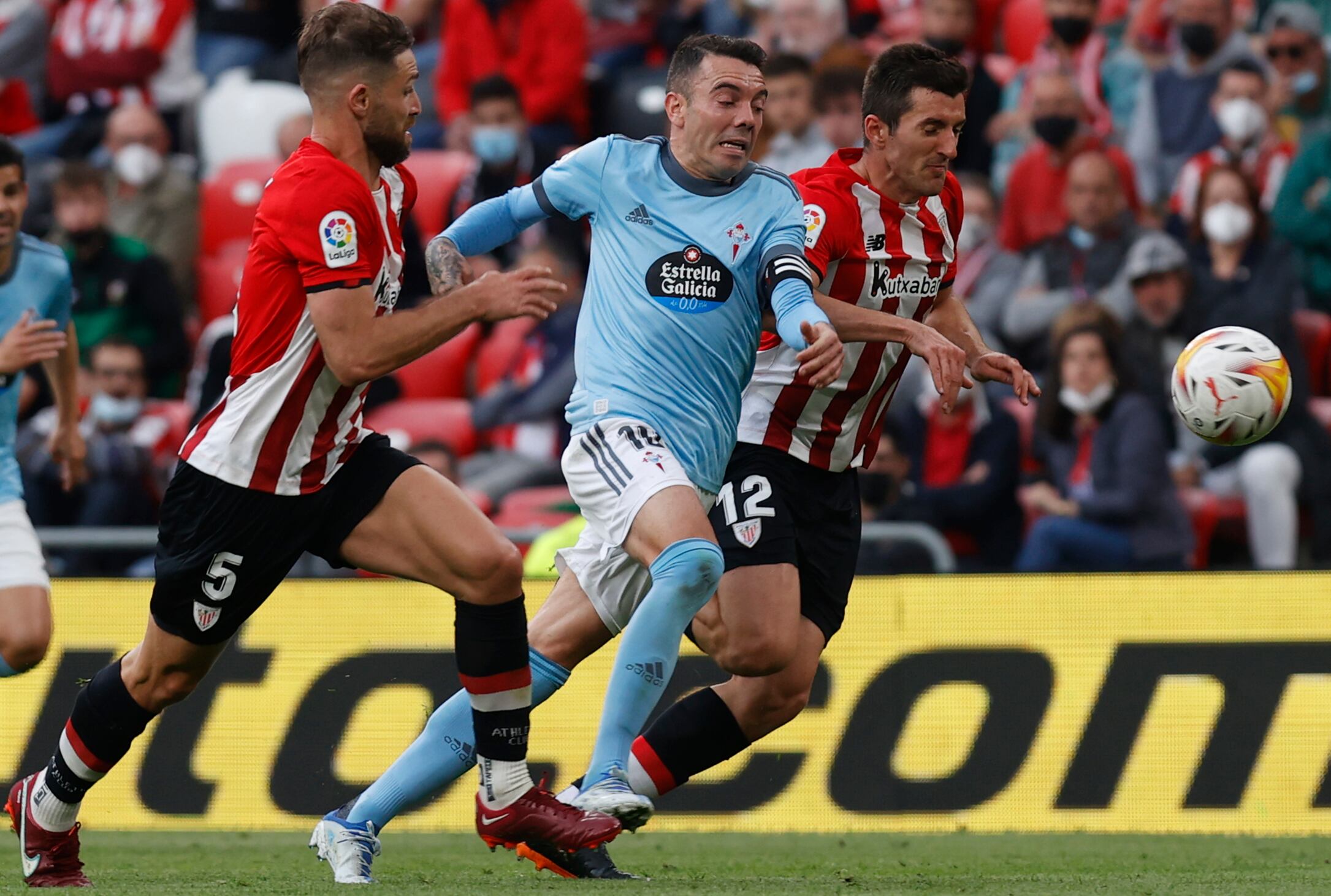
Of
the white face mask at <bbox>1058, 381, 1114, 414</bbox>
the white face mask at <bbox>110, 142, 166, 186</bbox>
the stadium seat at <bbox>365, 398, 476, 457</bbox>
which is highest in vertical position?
the white face mask at <bbox>1058, 381, 1114, 414</bbox>

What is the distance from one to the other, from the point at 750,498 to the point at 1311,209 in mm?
6033

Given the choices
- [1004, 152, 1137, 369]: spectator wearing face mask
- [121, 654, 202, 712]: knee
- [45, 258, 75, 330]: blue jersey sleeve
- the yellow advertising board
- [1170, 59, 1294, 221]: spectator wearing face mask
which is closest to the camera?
[121, 654, 202, 712]: knee

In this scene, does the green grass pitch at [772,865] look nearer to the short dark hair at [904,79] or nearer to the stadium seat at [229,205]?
the short dark hair at [904,79]

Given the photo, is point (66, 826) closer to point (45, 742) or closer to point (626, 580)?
point (626, 580)

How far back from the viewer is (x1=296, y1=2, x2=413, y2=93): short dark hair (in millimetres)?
5438

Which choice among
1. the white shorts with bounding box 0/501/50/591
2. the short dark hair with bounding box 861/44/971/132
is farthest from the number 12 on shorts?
the white shorts with bounding box 0/501/50/591

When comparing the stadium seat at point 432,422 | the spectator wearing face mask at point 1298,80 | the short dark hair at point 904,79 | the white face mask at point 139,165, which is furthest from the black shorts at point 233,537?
the spectator wearing face mask at point 1298,80

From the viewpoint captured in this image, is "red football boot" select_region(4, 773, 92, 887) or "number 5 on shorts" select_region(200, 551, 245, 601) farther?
"red football boot" select_region(4, 773, 92, 887)

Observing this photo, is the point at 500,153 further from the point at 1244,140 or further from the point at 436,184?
the point at 1244,140

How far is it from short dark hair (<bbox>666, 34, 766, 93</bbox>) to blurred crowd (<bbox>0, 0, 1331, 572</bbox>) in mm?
3571

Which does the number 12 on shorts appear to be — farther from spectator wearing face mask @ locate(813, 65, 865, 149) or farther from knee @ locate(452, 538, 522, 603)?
spectator wearing face mask @ locate(813, 65, 865, 149)

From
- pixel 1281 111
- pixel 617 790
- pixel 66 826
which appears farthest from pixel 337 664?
pixel 1281 111

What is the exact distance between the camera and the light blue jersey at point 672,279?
19.1 ft

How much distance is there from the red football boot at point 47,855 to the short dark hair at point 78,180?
21.6 feet
